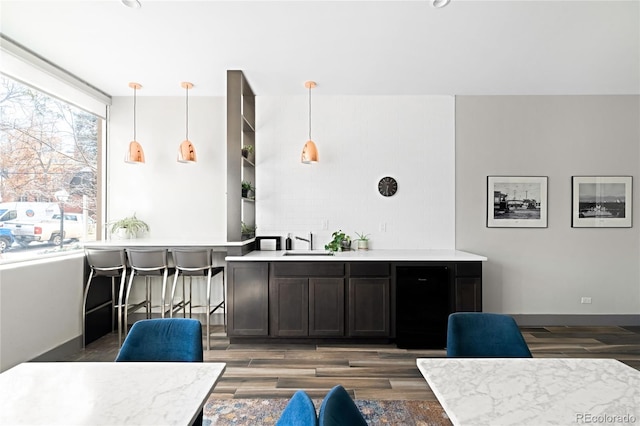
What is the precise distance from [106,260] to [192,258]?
3.09ft

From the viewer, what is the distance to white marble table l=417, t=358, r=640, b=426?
1029mm

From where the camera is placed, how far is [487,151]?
4.41 meters

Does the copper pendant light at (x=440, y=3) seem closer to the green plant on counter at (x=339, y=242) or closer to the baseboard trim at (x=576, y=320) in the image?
the green plant on counter at (x=339, y=242)

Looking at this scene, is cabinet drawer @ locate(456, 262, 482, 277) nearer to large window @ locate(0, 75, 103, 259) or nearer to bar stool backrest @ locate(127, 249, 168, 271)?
bar stool backrest @ locate(127, 249, 168, 271)

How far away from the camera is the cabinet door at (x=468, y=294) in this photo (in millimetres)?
3662

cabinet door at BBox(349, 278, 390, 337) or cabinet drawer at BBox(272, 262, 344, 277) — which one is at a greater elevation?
cabinet drawer at BBox(272, 262, 344, 277)

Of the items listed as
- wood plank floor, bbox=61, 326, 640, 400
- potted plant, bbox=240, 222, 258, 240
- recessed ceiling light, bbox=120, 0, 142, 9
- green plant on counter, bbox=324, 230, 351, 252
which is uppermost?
recessed ceiling light, bbox=120, 0, 142, 9

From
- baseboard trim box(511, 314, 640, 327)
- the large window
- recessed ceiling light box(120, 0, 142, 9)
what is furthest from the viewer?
baseboard trim box(511, 314, 640, 327)

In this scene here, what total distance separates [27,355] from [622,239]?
6704 mm

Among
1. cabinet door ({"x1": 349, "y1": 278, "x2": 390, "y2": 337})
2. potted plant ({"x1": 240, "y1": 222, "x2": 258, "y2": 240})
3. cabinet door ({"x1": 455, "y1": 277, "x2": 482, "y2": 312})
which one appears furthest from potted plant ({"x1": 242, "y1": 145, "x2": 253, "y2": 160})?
cabinet door ({"x1": 455, "y1": 277, "x2": 482, "y2": 312})

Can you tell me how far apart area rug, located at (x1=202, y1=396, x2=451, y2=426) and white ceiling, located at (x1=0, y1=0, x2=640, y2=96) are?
3055mm

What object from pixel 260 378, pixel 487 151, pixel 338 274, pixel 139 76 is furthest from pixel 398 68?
pixel 260 378

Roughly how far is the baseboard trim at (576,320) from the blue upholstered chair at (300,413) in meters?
4.25

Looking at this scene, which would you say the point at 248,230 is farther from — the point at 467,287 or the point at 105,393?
the point at 105,393
